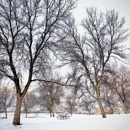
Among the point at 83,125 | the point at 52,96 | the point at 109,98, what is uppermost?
the point at 52,96

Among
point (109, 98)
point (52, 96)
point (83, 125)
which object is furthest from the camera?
point (109, 98)

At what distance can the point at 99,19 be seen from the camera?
13.7 meters

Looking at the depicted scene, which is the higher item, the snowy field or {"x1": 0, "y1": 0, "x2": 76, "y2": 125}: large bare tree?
{"x1": 0, "y1": 0, "x2": 76, "y2": 125}: large bare tree

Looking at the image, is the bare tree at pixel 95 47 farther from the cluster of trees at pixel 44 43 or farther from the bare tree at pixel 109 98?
the bare tree at pixel 109 98

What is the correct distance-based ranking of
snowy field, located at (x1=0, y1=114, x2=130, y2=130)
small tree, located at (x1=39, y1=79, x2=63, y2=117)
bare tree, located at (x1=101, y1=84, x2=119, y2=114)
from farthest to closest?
bare tree, located at (x1=101, y1=84, x2=119, y2=114) → small tree, located at (x1=39, y1=79, x2=63, y2=117) → snowy field, located at (x1=0, y1=114, x2=130, y2=130)

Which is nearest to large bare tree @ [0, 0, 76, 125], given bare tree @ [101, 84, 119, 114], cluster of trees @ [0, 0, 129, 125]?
cluster of trees @ [0, 0, 129, 125]

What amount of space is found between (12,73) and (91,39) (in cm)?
969

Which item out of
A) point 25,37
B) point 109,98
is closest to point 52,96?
point 109,98

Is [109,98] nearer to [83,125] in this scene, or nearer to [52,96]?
[52,96]

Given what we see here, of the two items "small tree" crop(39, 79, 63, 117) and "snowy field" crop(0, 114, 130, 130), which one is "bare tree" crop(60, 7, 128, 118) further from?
"small tree" crop(39, 79, 63, 117)

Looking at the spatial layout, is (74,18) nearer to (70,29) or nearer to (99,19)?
(70,29)

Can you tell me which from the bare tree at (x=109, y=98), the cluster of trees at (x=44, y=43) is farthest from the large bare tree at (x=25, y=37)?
the bare tree at (x=109, y=98)

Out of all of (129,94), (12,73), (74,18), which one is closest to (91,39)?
(74,18)

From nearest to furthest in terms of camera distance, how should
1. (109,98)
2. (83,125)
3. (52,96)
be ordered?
(83,125), (52,96), (109,98)
